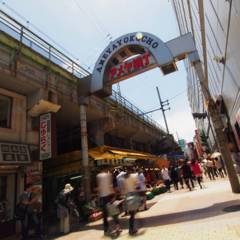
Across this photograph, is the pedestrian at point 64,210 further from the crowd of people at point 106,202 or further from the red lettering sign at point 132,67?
the red lettering sign at point 132,67

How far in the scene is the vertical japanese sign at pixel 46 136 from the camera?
11.0 m

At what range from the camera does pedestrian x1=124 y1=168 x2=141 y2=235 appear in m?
6.64

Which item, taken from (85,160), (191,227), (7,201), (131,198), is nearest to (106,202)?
(131,198)

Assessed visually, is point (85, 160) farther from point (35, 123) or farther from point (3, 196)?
point (3, 196)

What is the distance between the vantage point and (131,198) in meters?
6.77

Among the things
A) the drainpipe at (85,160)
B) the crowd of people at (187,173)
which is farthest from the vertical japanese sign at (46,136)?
the crowd of people at (187,173)

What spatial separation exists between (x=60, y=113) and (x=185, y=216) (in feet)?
33.3

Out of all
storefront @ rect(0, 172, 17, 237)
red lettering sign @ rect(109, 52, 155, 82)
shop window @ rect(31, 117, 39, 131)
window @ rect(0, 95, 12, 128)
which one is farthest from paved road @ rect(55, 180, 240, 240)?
red lettering sign @ rect(109, 52, 155, 82)

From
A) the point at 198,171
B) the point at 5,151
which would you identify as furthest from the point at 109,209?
the point at 198,171

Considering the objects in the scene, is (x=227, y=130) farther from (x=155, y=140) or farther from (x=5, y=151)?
→ (x=155, y=140)

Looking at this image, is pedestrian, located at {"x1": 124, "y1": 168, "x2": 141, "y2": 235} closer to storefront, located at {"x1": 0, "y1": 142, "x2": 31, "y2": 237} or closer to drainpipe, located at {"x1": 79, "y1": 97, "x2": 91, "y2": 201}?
drainpipe, located at {"x1": 79, "y1": 97, "x2": 91, "y2": 201}

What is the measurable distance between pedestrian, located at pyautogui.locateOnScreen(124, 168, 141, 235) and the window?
6809mm

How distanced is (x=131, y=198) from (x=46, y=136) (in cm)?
601

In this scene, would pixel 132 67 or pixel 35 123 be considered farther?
pixel 132 67
